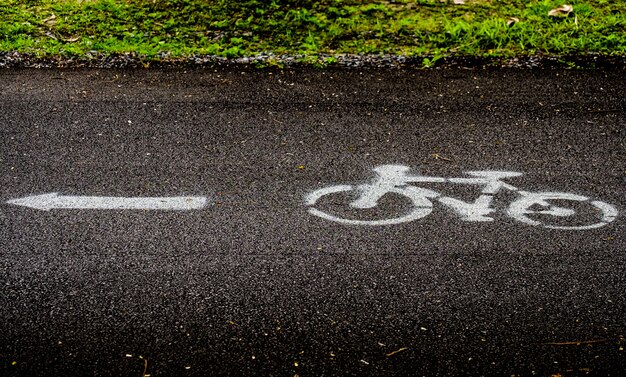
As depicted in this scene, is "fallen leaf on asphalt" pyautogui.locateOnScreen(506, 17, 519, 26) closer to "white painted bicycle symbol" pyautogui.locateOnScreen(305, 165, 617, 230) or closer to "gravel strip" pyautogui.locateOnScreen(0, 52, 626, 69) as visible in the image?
"gravel strip" pyautogui.locateOnScreen(0, 52, 626, 69)

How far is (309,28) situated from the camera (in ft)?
29.5

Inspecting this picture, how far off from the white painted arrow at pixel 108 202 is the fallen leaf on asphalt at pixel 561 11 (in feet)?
18.9

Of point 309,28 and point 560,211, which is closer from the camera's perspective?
point 560,211

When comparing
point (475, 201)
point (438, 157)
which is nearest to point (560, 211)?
point (475, 201)

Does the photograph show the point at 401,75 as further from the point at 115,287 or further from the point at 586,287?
the point at 115,287

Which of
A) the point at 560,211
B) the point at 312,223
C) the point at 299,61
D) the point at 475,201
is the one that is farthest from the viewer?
the point at 299,61

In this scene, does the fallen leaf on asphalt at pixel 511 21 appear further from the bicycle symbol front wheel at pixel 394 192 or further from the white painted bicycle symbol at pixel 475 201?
the bicycle symbol front wheel at pixel 394 192

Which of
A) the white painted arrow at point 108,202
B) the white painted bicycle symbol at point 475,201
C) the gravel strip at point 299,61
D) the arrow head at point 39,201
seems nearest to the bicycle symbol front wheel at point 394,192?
the white painted bicycle symbol at point 475,201

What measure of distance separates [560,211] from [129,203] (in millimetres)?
3389

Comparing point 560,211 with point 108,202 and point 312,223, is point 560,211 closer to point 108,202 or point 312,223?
point 312,223

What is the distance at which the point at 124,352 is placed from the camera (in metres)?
4.05

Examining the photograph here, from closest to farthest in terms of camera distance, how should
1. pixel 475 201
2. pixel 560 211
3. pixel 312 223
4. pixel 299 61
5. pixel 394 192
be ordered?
pixel 312 223
pixel 560 211
pixel 475 201
pixel 394 192
pixel 299 61

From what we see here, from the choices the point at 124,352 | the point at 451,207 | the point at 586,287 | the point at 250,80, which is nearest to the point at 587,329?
the point at 586,287

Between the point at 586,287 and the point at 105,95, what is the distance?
5.07m
